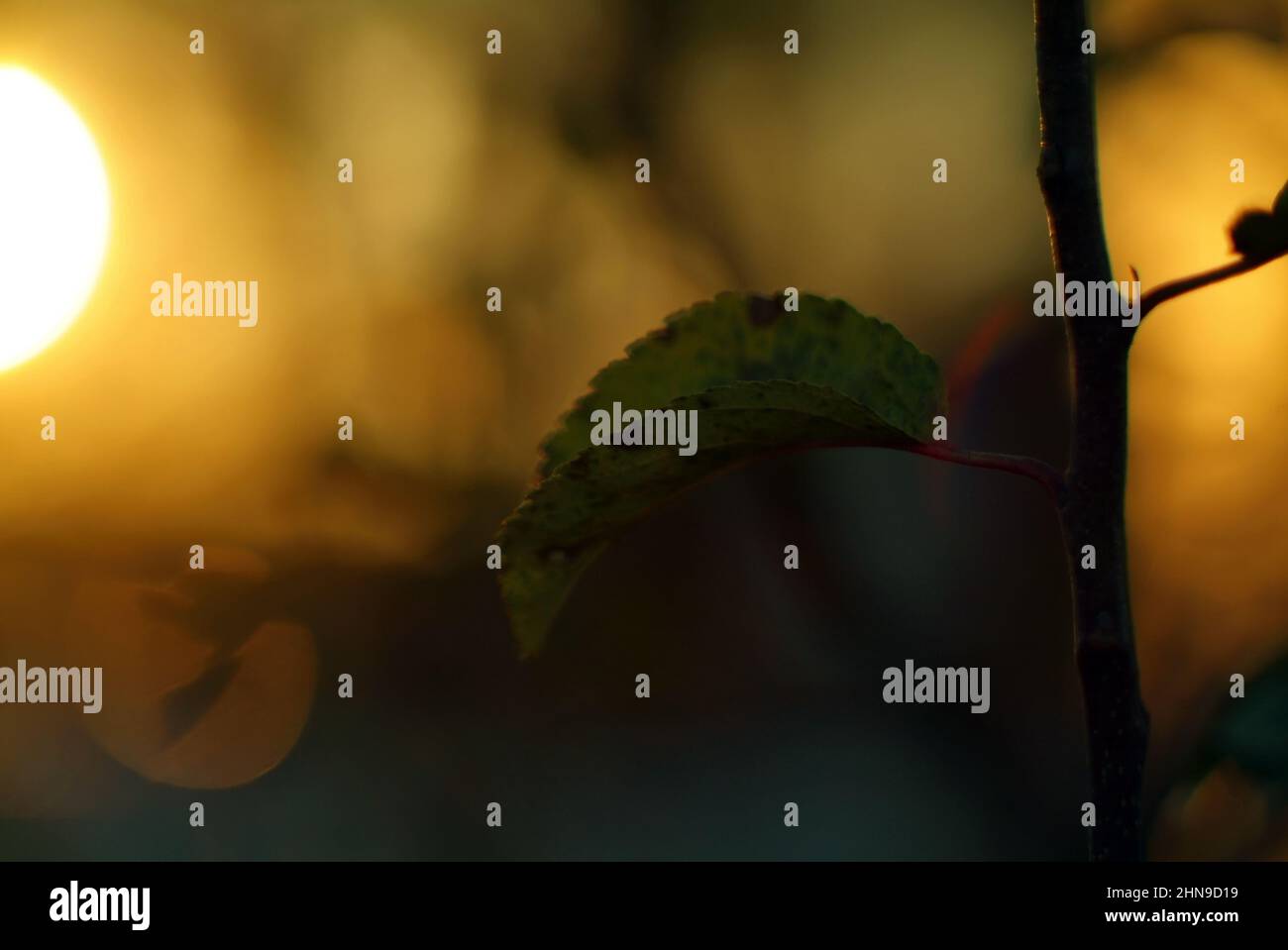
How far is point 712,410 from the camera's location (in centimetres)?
32

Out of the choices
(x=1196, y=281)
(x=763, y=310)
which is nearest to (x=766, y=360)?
(x=763, y=310)

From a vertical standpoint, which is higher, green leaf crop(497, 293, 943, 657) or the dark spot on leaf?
the dark spot on leaf

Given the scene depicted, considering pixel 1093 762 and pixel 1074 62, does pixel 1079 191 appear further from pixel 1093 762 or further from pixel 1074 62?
pixel 1093 762

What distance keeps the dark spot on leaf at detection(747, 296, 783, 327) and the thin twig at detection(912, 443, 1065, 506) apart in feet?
0.21

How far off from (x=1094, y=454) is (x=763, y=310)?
112 mm

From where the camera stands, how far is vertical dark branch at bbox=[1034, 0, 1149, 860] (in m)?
0.29

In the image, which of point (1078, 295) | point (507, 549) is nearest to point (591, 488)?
point (507, 549)

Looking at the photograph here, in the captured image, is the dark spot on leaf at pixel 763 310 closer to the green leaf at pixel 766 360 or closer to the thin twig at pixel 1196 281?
the green leaf at pixel 766 360

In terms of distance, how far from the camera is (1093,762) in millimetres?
301

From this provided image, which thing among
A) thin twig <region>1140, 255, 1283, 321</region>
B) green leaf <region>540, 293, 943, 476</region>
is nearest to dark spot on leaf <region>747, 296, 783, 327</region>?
green leaf <region>540, 293, 943, 476</region>

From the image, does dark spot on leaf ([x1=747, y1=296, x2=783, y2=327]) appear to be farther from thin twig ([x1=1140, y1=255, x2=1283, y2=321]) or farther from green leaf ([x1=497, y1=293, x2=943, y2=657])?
thin twig ([x1=1140, y1=255, x2=1283, y2=321])

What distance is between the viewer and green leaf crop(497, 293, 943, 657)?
319 millimetres

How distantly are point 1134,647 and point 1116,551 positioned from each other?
3 centimetres

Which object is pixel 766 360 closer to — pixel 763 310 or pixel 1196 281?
pixel 763 310
